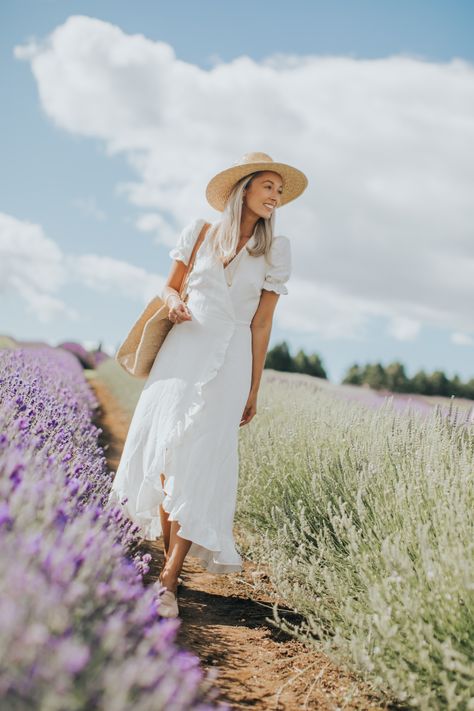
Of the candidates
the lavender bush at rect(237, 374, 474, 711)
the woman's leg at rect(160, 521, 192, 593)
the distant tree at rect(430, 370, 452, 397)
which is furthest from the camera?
the distant tree at rect(430, 370, 452, 397)

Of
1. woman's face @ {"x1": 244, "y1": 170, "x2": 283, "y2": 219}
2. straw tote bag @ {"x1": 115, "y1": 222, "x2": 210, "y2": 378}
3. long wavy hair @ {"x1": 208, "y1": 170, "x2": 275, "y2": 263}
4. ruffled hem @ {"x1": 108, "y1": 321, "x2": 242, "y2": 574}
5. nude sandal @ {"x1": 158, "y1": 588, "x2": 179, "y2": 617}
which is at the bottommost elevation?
nude sandal @ {"x1": 158, "y1": 588, "x2": 179, "y2": 617}

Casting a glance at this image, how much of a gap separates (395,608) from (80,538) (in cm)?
107

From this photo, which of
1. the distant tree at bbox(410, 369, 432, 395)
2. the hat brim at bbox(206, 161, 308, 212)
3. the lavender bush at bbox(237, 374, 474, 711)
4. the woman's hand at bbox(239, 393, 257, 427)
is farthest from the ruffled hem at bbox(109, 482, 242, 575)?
the distant tree at bbox(410, 369, 432, 395)

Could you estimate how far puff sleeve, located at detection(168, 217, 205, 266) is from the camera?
3.00m

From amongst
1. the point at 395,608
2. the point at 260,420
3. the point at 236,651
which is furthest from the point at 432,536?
the point at 260,420

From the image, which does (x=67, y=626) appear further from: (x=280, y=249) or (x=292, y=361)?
(x=292, y=361)

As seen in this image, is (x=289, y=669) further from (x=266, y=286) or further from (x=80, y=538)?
(x=266, y=286)

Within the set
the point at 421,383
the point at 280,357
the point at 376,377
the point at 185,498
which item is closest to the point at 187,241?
the point at 185,498

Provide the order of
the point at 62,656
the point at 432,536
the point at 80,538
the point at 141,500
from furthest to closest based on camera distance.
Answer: the point at 141,500 → the point at 432,536 → the point at 80,538 → the point at 62,656

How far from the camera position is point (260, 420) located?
508cm

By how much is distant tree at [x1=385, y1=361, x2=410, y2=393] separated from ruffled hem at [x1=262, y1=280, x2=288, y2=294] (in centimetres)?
4431

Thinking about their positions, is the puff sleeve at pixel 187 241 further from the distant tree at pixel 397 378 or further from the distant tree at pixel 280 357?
the distant tree at pixel 397 378

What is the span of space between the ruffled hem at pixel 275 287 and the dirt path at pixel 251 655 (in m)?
1.46

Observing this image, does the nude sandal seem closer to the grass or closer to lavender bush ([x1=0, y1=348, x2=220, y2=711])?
the grass
